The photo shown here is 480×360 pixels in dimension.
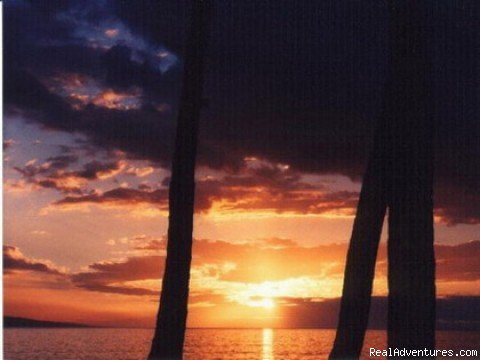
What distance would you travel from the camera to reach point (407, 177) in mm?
4656

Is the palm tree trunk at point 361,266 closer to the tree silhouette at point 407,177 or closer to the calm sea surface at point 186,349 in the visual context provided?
the tree silhouette at point 407,177

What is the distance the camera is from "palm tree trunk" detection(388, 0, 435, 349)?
15.0ft

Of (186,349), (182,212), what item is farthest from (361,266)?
(186,349)

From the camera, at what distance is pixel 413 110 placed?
483 cm

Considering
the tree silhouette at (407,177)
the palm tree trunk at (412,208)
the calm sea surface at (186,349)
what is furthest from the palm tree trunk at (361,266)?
the calm sea surface at (186,349)

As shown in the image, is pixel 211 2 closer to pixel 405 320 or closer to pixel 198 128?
pixel 198 128

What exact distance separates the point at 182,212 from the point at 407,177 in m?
1.89

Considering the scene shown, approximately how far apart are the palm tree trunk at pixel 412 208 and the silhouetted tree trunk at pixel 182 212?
169 centimetres

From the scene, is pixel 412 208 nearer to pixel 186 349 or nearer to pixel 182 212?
pixel 182 212

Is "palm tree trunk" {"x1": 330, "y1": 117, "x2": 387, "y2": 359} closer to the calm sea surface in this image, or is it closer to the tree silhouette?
the tree silhouette

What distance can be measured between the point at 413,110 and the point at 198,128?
1.89 metres

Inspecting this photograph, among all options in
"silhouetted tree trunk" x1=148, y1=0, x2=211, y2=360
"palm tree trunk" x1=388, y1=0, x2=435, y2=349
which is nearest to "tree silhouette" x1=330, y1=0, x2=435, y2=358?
"palm tree trunk" x1=388, y1=0, x2=435, y2=349

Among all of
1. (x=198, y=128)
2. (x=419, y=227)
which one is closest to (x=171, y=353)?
(x=198, y=128)

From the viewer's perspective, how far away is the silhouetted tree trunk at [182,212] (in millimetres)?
5695
